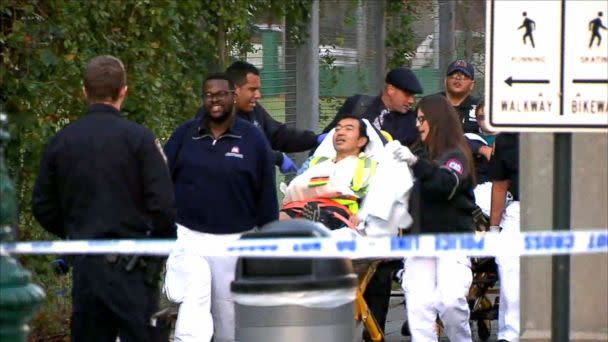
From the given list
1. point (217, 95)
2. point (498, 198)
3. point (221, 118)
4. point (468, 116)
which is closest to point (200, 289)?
point (221, 118)

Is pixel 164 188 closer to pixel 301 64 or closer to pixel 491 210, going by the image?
pixel 491 210

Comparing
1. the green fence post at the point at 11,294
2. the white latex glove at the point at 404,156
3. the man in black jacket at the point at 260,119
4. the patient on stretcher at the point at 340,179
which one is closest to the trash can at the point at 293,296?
the green fence post at the point at 11,294

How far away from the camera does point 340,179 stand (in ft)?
32.4

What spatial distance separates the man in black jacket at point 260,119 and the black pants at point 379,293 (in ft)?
3.11

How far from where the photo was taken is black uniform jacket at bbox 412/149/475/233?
29.4ft


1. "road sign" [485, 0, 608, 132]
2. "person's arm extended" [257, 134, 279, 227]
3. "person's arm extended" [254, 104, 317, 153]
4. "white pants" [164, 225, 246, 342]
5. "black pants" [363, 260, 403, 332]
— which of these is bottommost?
"black pants" [363, 260, 403, 332]

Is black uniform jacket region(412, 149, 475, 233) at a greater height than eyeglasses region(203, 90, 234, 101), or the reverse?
eyeglasses region(203, 90, 234, 101)

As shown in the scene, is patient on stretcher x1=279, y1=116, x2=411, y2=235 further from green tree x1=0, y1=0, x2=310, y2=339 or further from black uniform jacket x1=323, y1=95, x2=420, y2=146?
green tree x1=0, y1=0, x2=310, y2=339

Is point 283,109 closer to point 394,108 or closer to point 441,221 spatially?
point 394,108

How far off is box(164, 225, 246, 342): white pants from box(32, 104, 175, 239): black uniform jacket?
4.91 feet

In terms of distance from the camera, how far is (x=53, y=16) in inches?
388

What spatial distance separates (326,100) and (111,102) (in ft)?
23.3

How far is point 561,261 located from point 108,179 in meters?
2.49

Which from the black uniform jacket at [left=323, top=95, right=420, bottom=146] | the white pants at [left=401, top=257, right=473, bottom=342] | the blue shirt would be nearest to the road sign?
the blue shirt
